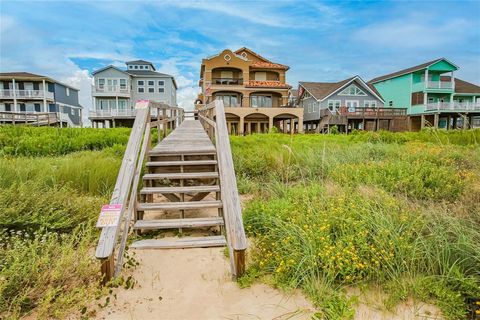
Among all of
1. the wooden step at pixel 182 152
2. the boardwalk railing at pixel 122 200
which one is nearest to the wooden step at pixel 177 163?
the wooden step at pixel 182 152

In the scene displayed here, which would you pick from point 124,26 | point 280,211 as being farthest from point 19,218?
point 124,26

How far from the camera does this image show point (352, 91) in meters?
Result: 31.6

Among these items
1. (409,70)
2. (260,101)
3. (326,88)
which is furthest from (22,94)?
(409,70)

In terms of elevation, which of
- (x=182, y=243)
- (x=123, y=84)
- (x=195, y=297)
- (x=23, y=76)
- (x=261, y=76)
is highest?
(x=23, y=76)

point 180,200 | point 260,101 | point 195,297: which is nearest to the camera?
point 195,297

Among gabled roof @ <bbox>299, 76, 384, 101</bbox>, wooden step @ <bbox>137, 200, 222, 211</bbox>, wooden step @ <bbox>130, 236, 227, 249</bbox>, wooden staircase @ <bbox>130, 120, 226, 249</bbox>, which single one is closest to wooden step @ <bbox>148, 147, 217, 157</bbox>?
wooden staircase @ <bbox>130, 120, 226, 249</bbox>

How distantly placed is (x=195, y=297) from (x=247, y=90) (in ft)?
89.0

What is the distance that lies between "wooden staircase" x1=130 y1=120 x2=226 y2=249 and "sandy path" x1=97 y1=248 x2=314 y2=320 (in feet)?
1.58

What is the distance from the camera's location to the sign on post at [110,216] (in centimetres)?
307

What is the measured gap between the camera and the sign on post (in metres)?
3.07

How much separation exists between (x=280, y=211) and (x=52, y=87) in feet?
132

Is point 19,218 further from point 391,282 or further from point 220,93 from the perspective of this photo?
point 220,93

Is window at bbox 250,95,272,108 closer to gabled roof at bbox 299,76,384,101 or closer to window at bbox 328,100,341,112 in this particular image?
gabled roof at bbox 299,76,384,101

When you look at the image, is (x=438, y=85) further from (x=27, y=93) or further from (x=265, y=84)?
(x=27, y=93)
